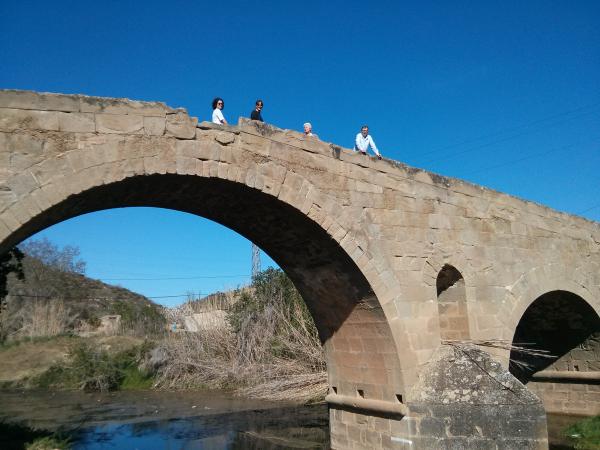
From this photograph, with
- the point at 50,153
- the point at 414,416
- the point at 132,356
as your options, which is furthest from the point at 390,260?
the point at 132,356

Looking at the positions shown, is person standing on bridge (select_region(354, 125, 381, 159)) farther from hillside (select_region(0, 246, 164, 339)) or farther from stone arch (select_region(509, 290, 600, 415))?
hillside (select_region(0, 246, 164, 339))

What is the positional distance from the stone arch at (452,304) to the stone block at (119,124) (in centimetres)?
464

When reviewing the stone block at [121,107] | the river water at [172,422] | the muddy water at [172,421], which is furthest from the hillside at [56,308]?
the stone block at [121,107]

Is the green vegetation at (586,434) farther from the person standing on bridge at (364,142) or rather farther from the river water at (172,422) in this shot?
the person standing on bridge at (364,142)

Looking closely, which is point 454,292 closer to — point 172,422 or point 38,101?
point 38,101

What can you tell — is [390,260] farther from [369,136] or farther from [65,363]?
[65,363]

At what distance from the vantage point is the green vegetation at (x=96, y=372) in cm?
1975

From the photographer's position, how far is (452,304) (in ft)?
24.6

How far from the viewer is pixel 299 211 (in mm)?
6039

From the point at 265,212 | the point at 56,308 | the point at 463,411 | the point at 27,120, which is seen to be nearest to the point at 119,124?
the point at 27,120

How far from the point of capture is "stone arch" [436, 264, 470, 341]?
7369mm

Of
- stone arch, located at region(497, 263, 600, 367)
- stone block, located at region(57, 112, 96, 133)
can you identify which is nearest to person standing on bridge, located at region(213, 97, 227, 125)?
stone block, located at region(57, 112, 96, 133)

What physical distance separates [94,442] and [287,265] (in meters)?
5.99

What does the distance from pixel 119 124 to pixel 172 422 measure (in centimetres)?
924
